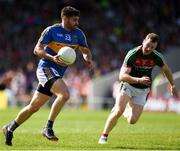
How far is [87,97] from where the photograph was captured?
1437 inches

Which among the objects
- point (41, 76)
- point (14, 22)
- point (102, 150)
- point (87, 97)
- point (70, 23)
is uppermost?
point (70, 23)

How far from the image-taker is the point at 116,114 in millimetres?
14031

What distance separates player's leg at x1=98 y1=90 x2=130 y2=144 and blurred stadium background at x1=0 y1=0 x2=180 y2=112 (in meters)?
19.7

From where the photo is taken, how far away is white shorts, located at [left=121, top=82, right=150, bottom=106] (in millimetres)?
14438

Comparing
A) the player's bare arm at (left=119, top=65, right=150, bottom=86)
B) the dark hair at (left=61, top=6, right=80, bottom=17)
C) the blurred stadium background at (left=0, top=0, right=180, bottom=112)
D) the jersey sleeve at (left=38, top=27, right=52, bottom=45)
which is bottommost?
the blurred stadium background at (left=0, top=0, right=180, bottom=112)

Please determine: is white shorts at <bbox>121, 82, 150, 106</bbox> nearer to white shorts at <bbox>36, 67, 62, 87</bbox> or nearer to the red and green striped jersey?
the red and green striped jersey

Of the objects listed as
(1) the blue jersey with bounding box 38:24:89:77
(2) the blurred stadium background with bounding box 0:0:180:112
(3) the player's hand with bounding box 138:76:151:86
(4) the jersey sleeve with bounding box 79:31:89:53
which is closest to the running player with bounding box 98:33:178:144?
(3) the player's hand with bounding box 138:76:151:86

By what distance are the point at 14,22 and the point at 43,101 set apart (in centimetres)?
2859

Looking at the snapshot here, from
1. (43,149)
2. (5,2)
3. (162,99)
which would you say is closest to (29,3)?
(5,2)

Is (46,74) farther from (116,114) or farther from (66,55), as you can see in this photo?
(116,114)

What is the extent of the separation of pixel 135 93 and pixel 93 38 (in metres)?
24.9

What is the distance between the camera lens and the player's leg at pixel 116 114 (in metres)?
14.0

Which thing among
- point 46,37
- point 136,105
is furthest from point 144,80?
point 46,37

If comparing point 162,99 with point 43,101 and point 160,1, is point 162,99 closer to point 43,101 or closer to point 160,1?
point 160,1
